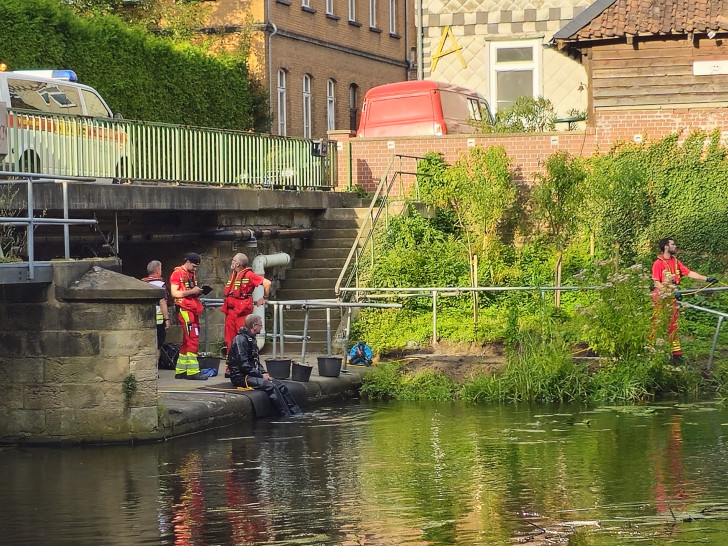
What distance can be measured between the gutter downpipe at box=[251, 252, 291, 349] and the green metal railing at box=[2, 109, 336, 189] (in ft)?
4.57

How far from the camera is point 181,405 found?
16.1 metres

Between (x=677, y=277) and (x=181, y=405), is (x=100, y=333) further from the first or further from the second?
(x=677, y=277)

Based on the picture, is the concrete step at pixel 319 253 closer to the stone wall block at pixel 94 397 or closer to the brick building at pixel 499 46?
the stone wall block at pixel 94 397

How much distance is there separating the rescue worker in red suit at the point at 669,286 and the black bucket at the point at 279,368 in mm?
4670

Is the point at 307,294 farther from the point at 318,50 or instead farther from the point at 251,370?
the point at 318,50

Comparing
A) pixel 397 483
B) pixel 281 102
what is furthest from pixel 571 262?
Answer: pixel 281 102

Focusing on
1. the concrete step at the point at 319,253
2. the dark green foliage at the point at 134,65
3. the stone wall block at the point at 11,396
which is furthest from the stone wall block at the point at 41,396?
the dark green foliage at the point at 134,65

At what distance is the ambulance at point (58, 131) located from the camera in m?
19.0

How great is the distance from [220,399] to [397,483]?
436 cm

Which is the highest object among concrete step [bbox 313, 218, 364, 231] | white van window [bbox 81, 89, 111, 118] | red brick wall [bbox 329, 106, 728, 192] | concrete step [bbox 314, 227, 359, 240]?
white van window [bbox 81, 89, 111, 118]

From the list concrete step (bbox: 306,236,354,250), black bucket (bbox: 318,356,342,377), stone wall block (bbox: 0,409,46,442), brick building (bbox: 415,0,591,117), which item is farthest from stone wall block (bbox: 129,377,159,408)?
brick building (bbox: 415,0,591,117)

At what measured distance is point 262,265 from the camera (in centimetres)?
2314

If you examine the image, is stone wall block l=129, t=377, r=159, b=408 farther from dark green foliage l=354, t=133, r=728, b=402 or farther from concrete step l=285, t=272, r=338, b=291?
concrete step l=285, t=272, r=338, b=291

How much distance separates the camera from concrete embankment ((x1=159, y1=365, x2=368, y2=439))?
51.9 ft
